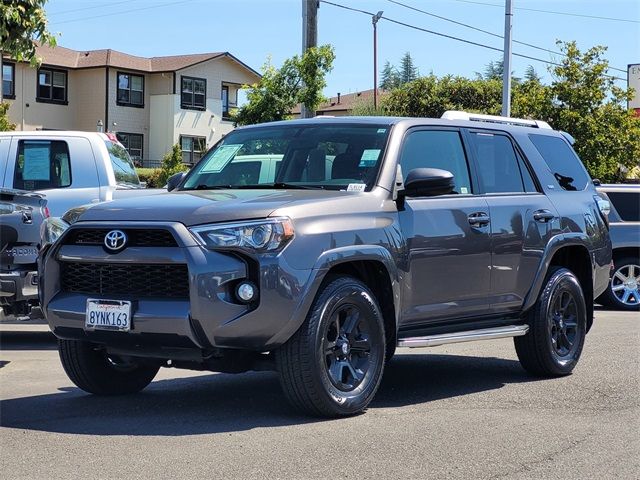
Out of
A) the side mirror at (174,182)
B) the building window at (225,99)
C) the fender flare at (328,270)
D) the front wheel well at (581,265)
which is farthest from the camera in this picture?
the building window at (225,99)

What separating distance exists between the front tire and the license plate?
36.3 inches

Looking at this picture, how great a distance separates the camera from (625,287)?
15.4m

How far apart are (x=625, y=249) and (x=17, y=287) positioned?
9373mm

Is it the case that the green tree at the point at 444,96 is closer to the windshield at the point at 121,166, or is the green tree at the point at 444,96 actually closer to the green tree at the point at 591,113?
the green tree at the point at 591,113

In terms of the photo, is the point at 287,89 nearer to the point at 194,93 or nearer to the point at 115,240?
the point at 115,240

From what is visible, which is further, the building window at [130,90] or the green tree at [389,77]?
the green tree at [389,77]

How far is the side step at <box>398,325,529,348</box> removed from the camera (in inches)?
274

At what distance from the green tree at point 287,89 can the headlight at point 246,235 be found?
57.9 ft

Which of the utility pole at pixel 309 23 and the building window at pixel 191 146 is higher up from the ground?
the utility pole at pixel 309 23

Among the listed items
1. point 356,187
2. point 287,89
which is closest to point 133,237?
point 356,187

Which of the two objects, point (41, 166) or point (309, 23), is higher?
point (309, 23)

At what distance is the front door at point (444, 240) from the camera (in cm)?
701

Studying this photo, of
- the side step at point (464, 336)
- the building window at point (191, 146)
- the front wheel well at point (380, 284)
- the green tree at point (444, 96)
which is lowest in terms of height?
the side step at point (464, 336)

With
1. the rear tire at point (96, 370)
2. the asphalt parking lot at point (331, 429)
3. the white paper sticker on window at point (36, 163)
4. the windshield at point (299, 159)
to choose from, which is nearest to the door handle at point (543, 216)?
the asphalt parking lot at point (331, 429)
